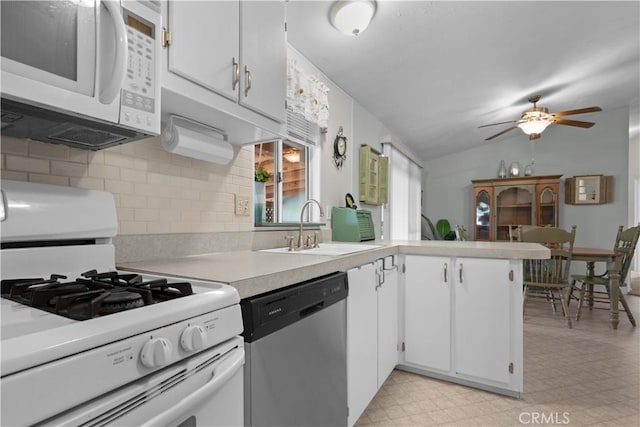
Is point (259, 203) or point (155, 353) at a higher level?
point (259, 203)

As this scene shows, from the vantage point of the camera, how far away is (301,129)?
8.25 ft

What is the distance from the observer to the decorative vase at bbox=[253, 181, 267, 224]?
1.96 meters

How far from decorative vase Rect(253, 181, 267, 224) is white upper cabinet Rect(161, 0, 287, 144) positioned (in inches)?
13.5

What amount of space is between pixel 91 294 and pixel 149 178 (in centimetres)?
77

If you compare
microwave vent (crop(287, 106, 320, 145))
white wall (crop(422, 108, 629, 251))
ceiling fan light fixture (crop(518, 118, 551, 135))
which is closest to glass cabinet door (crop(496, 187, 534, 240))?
white wall (crop(422, 108, 629, 251))

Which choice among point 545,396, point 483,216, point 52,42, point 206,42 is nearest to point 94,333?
point 52,42

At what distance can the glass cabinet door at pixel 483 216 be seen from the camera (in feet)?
19.4

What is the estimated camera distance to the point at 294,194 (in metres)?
2.59

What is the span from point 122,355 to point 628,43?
15.7 feet

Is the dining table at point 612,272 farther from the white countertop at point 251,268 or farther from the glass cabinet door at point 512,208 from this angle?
the white countertop at point 251,268

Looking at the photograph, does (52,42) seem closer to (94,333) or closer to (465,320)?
(94,333)

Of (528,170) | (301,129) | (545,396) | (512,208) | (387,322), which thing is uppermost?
(528,170)

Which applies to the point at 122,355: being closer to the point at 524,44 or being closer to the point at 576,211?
Answer: the point at 524,44

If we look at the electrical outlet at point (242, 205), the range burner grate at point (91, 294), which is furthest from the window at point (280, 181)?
the range burner grate at point (91, 294)
